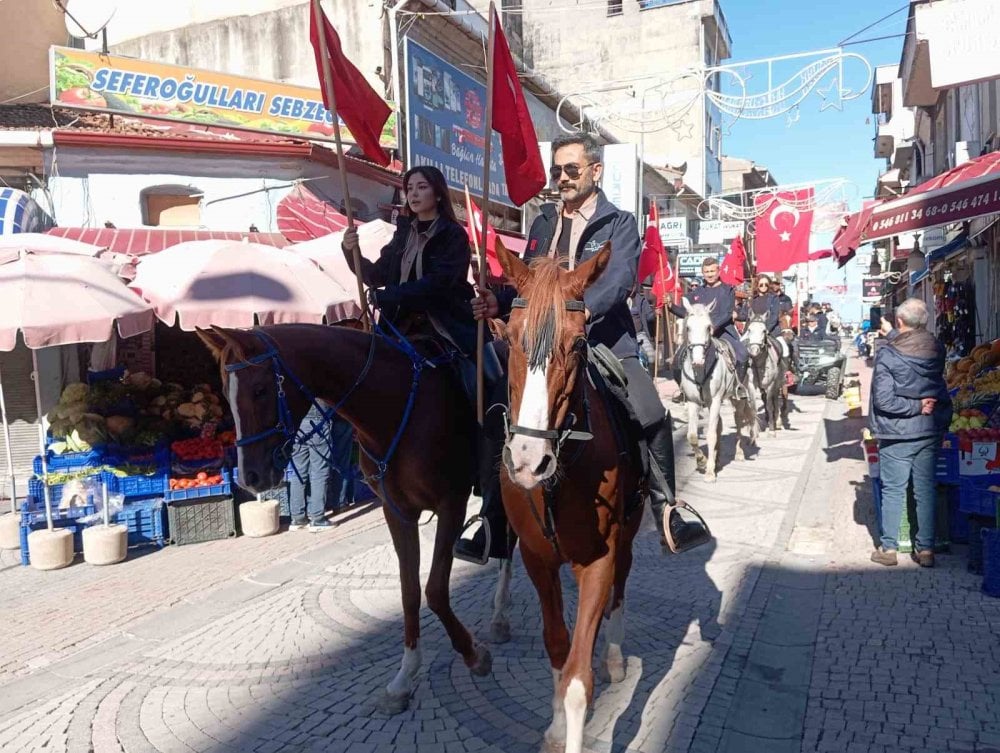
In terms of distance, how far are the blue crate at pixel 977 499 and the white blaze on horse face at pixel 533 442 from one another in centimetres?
525

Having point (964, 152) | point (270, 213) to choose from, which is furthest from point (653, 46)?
point (270, 213)

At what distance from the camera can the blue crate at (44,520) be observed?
297 inches

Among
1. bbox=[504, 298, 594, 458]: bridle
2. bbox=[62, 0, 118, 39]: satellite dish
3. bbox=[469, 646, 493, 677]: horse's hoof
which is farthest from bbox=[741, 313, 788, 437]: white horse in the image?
bbox=[62, 0, 118, 39]: satellite dish

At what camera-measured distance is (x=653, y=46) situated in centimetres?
3559

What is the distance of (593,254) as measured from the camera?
11.4 ft

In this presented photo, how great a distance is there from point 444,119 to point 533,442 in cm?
1477

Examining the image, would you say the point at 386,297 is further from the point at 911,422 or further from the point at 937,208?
the point at 937,208

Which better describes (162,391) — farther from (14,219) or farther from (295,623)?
(295,623)

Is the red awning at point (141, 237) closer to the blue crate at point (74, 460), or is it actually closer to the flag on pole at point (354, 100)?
the blue crate at point (74, 460)

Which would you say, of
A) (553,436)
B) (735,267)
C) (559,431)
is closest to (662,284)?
(735,267)

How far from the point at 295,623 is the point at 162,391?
14.5 ft

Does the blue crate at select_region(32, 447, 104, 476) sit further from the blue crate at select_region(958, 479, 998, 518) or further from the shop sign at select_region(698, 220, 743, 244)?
the shop sign at select_region(698, 220, 743, 244)

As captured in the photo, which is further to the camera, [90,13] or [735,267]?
[735,267]

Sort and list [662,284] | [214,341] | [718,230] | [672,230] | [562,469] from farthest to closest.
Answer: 1. [718,230]
2. [672,230]
3. [662,284]
4. [214,341]
5. [562,469]
